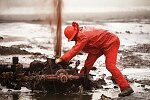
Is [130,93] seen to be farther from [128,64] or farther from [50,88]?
[50,88]

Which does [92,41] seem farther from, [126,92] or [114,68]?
[126,92]

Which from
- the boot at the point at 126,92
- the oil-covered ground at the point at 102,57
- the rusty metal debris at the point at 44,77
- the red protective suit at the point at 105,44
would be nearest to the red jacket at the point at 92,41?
the red protective suit at the point at 105,44

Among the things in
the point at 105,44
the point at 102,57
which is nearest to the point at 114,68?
the point at 105,44

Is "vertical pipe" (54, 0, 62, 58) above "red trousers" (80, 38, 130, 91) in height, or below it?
above

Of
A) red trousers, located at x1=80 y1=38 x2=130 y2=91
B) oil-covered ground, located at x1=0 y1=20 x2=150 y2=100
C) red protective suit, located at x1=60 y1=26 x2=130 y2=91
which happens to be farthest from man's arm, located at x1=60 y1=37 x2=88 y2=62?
oil-covered ground, located at x1=0 y1=20 x2=150 y2=100

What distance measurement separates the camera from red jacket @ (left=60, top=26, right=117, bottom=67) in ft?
11.3

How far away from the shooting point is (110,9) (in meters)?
4.21

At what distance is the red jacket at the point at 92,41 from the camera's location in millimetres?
3453

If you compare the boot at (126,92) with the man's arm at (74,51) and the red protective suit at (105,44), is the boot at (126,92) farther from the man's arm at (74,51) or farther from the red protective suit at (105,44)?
the man's arm at (74,51)

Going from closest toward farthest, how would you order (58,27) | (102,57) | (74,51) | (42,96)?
(74,51) → (42,96) → (58,27) → (102,57)

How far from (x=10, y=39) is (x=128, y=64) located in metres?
1.66

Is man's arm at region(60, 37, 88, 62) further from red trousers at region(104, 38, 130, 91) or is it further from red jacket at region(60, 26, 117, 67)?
red trousers at region(104, 38, 130, 91)

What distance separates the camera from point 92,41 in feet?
11.7

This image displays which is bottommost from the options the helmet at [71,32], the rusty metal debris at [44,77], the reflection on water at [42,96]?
the reflection on water at [42,96]
